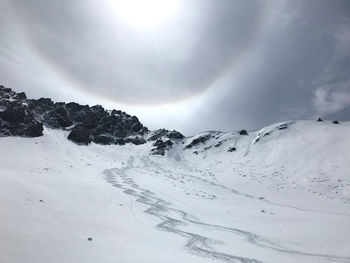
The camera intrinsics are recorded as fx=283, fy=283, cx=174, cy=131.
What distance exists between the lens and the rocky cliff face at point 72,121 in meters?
61.4

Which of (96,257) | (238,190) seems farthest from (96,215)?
(238,190)

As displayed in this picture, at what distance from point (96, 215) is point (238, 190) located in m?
27.8

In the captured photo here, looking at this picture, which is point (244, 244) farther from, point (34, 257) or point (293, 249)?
point (34, 257)

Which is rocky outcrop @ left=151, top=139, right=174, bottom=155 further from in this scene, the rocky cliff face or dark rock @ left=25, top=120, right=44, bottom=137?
dark rock @ left=25, top=120, right=44, bottom=137

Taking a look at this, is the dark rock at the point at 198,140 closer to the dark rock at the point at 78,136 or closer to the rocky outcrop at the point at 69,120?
the rocky outcrop at the point at 69,120

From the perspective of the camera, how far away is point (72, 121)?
104812 mm

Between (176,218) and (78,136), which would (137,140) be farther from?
(176,218)

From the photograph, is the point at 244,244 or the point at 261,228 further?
the point at 261,228

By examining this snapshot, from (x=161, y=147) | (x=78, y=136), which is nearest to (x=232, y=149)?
(x=161, y=147)

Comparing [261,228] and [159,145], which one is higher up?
[159,145]

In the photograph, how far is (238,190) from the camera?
37.3 metres

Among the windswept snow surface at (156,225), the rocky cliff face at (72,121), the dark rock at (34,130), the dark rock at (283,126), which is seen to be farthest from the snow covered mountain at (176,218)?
the dark rock at (283,126)

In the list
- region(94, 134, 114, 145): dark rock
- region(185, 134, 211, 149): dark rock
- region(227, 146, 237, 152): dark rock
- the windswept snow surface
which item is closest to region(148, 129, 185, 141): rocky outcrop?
region(185, 134, 211, 149): dark rock

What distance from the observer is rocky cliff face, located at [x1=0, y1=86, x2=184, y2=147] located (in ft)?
202
